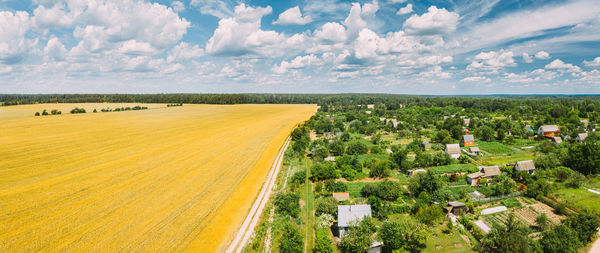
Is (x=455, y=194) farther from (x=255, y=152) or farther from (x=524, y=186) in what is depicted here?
(x=255, y=152)

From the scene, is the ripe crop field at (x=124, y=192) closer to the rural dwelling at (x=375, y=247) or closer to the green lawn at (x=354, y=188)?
the green lawn at (x=354, y=188)

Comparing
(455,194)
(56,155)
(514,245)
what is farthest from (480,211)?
(56,155)

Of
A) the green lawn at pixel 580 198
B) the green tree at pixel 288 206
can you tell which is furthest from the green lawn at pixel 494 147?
the green tree at pixel 288 206

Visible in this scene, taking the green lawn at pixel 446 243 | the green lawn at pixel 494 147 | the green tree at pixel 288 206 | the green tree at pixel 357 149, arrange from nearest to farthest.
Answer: the green lawn at pixel 446 243 < the green tree at pixel 288 206 < the green tree at pixel 357 149 < the green lawn at pixel 494 147

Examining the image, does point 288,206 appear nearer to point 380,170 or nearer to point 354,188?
point 354,188

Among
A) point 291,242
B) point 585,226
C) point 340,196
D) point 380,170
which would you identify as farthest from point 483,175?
point 291,242

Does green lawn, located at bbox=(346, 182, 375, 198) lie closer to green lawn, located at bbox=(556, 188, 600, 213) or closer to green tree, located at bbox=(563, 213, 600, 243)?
green tree, located at bbox=(563, 213, 600, 243)
